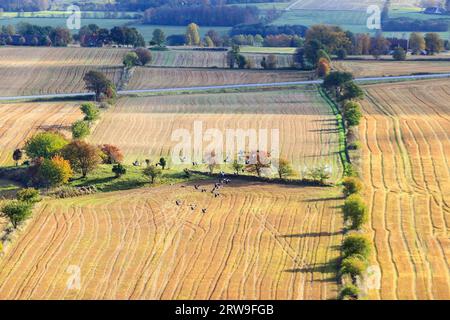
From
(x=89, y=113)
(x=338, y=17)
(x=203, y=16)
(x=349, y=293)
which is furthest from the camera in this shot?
(x=203, y=16)

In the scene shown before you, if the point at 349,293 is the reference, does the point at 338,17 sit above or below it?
below

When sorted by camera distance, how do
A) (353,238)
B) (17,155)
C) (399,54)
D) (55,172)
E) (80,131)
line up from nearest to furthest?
1. (353,238)
2. (55,172)
3. (17,155)
4. (80,131)
5. (399,54)

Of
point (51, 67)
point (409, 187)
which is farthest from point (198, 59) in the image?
point (409, 187)

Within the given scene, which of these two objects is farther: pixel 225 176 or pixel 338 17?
pixel 338 17

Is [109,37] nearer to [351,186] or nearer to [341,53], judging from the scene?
[341,53]

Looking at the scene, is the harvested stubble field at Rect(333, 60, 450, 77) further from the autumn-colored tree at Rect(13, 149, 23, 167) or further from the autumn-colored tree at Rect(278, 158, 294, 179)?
the autumn-colored tree at Rect(13, 149, 23, 167)

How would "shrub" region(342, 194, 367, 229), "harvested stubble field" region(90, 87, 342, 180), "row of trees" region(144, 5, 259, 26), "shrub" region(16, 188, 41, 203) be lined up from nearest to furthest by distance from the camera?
"shrub" region(342, 194, 367, 229), "shrub" region(16, 188, 41, 203), "harvested stubble field" region(90, 87, 342, 180), "row of trees" region(144, 5, 259, 26)

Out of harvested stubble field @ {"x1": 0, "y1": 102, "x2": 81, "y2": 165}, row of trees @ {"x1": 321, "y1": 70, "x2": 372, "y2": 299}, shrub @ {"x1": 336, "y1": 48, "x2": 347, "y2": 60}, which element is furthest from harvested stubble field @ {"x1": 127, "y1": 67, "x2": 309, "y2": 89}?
row of trees @ {"x1": 321, "y1": 70, "x2": 372, "y2": 299}

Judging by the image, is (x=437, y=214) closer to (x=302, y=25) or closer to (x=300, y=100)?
(x=300, y=100)
